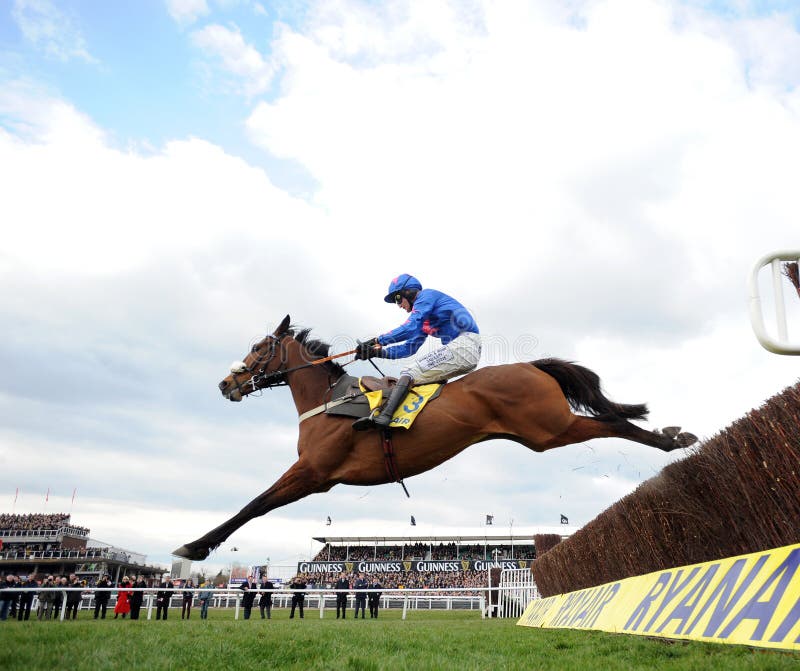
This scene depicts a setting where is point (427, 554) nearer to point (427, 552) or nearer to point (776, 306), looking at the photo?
point (427, 552)

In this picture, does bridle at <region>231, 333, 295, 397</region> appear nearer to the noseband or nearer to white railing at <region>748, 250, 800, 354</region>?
the noseband

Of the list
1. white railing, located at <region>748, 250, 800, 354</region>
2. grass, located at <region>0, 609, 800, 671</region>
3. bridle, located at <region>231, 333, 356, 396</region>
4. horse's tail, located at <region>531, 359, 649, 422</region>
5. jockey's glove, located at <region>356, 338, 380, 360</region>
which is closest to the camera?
white railing, located at <region>748, 250, 800, 354</region>

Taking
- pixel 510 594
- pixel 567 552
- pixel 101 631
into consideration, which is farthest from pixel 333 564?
pixel 101 631

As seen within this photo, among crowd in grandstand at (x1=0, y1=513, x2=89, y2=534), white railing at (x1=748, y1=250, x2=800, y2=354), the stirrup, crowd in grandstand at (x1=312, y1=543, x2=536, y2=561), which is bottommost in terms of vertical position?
white railing at (x1=748, y1=250, x2=800, y2=354)

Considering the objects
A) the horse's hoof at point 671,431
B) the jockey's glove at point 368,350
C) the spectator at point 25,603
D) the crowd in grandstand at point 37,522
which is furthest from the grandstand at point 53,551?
the horse's hoof at point 671,431

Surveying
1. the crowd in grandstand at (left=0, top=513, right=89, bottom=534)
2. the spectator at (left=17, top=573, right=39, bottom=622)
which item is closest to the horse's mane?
the spectator at (left=17, top=573, right=39, bottom=622)

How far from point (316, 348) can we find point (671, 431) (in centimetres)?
383

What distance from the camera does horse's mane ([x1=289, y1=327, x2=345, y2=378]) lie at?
7.09 meters

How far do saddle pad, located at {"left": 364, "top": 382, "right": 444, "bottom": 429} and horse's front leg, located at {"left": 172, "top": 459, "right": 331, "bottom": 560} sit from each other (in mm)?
942

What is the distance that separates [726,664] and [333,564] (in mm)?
44274

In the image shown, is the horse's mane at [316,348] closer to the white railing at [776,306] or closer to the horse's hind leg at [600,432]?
the horse's hind leg at [600,432]

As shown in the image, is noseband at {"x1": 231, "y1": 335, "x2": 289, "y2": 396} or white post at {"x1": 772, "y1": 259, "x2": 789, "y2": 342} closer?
white post at {"x1": 772, "y1": 259, "x2": 789, "y2": 342}

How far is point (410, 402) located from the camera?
618 cm

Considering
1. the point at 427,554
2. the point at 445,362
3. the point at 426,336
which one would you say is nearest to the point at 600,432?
the point at 445,362
